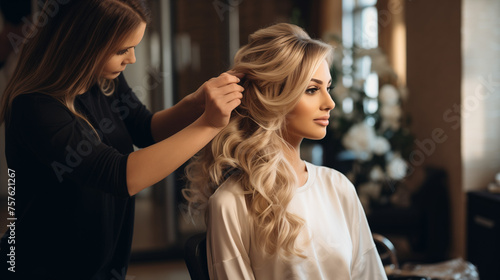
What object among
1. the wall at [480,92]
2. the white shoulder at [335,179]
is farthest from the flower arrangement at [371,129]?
the white shoulder at [335,179]

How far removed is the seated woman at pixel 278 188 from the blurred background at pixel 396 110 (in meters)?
1.36

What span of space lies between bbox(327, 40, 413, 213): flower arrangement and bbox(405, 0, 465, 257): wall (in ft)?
0.54

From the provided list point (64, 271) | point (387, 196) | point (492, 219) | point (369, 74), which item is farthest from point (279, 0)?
point (64, 271)

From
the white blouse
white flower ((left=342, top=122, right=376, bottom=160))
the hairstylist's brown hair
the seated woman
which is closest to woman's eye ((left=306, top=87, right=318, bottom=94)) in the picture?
the seated woman

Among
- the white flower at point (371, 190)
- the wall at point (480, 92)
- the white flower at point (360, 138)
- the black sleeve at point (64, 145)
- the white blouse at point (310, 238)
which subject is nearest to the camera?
the black sleeve at point (64, 145)

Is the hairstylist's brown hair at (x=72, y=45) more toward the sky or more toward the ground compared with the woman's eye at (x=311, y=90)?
more toward the sky

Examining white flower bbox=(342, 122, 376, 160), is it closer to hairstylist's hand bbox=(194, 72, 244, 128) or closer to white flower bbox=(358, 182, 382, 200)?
white flower bbox=(358, 182, 382, 200)

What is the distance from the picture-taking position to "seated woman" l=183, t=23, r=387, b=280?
4.25 ft

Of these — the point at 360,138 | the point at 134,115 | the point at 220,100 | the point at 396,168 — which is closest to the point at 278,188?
the point at 220,100

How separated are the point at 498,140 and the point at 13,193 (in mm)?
2851

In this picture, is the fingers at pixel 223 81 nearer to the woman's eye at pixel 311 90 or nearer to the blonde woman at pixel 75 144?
the blonde woman at pixel 75 144

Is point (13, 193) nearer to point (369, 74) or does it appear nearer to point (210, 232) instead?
point (210, 232)

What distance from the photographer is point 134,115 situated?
1.52 m

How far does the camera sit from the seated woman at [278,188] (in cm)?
129
